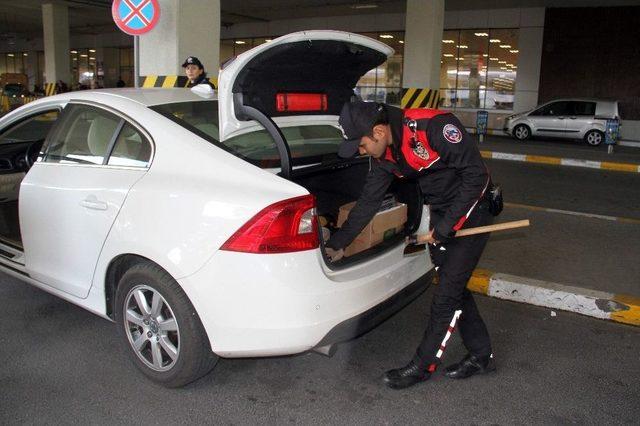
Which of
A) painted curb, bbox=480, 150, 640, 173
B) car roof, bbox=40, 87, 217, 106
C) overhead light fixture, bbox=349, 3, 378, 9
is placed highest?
overhead light fixture, bbox=349, 3, 378, 9

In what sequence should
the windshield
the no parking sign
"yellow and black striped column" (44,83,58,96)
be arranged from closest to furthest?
the windshield → the no parking sign → "yellow and black striped column" (44,83,58,96)

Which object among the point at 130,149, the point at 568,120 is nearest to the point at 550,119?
the point at 568,120

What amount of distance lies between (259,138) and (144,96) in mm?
719

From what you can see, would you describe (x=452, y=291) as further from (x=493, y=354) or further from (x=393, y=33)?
(x=393, y=33)

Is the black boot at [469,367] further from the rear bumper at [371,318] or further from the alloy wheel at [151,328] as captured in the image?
the alloy wheel at [151,328]

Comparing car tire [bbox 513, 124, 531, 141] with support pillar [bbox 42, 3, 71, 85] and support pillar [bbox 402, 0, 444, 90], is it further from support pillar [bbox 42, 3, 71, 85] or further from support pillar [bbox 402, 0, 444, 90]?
support pillar [bbox 42, 3, 71, 85]

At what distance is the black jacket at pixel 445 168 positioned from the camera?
2.93 m

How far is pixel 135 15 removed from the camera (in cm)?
777

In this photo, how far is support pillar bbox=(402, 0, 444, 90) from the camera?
52.6 ft

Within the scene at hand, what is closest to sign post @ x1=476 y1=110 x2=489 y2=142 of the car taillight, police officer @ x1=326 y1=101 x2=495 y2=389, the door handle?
police officer @ x1=326 y1=101 x2=495 y2=389

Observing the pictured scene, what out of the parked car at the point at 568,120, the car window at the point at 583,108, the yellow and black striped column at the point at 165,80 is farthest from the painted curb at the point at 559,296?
the car window at the point at 583,108

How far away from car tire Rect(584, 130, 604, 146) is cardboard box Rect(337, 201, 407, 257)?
18082 mm

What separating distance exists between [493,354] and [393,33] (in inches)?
948

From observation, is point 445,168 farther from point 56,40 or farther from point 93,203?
point 56,40
